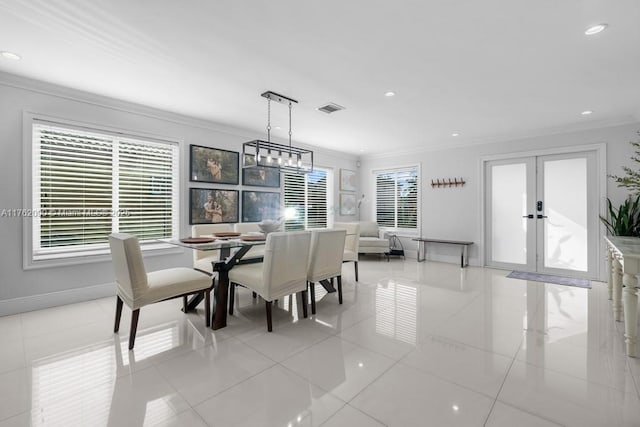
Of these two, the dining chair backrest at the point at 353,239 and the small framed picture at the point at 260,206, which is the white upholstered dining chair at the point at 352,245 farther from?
the small framed picture at the point at 260,206

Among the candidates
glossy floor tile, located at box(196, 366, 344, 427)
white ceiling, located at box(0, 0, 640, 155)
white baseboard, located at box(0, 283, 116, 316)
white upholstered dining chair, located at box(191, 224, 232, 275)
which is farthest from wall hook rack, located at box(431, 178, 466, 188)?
white baseboard, located at box(0, 283, 116, 316)

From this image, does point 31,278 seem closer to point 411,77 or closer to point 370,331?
point 370,331

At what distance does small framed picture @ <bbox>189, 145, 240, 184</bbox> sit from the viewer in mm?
4400

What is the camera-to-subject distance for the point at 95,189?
3.63 metres

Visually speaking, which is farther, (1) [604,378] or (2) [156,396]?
(1) [604,378]

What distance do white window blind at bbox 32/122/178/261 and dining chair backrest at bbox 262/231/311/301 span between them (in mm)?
2379

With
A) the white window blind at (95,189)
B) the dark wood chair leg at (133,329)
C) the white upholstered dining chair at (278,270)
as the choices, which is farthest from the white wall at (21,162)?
the white upholstered dining chair at (278,270)

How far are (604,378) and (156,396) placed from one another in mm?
2844

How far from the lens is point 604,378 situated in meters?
1.90

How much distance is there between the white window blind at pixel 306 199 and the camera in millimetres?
5988

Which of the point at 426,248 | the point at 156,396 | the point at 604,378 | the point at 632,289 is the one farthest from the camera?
the point at 426,248

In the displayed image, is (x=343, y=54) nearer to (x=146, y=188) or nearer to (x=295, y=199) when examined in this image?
(x=146, y=188)

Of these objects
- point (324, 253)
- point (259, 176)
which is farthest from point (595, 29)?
point (259, 176)

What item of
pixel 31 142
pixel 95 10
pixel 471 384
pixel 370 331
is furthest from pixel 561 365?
pixel 31 142
